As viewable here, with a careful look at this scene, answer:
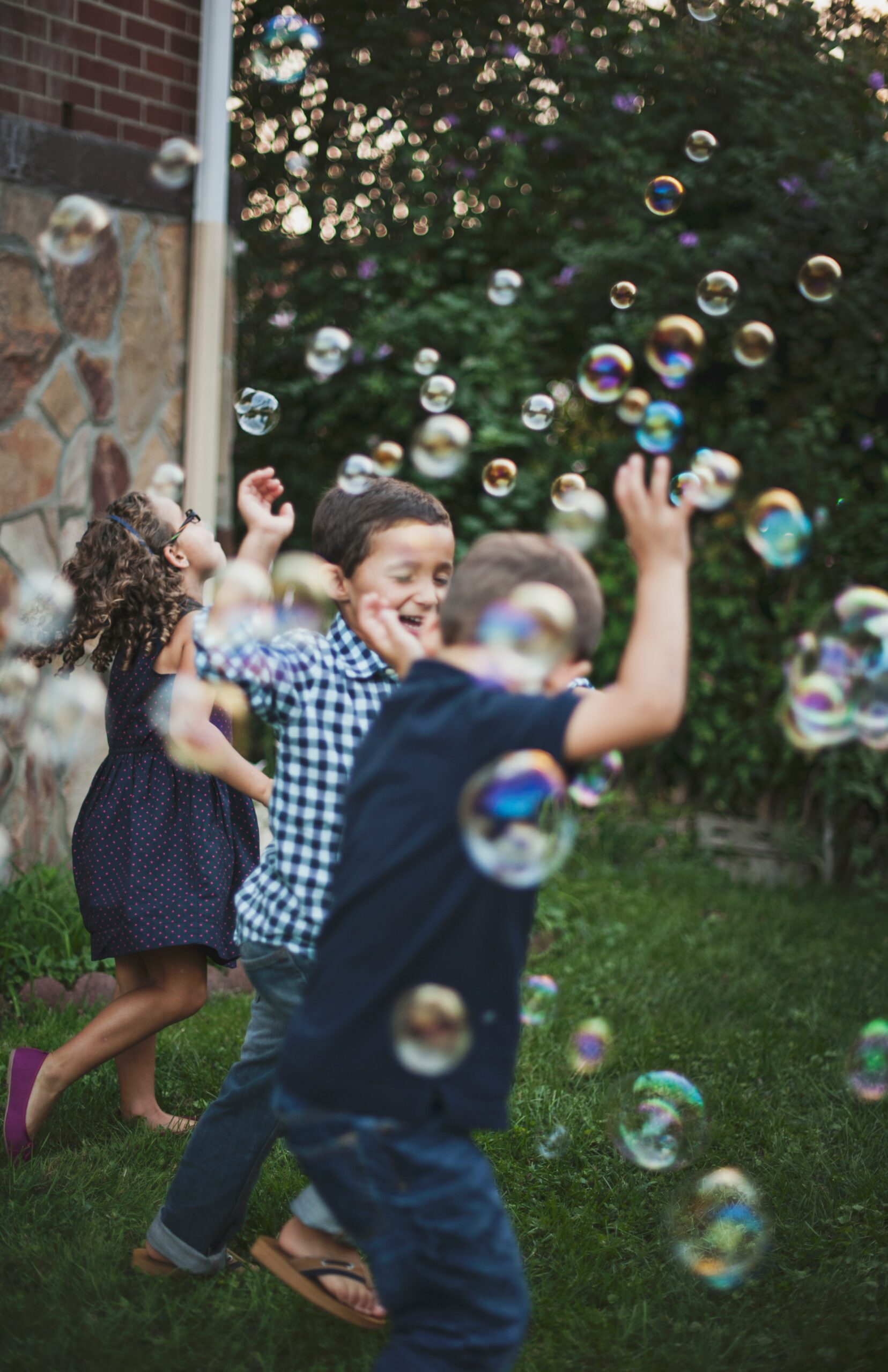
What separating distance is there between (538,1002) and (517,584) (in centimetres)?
196

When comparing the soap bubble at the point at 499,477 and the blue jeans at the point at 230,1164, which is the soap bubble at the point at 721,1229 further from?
the soap bubble at the point at 499,477

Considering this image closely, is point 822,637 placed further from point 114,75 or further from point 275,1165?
point 114,75

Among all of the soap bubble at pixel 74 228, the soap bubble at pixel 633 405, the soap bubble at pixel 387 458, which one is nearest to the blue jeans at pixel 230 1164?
the soap bubble at pixel 387 458

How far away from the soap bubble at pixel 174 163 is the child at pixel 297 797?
2.05m

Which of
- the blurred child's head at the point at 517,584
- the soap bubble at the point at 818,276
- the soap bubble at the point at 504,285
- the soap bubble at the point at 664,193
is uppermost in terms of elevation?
the soap bubble at the point at 664,193

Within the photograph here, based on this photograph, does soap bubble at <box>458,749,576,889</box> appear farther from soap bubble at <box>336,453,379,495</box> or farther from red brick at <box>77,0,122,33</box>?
Result: red brick at <box>77,0,122,33</box>

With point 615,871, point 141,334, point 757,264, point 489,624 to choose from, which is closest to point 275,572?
point 489,624

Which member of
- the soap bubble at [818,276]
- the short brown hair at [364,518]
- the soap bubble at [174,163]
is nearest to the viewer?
the short brown hair at [364,518]

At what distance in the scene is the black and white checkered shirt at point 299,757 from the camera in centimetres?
200

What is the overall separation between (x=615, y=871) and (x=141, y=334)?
2.97 m

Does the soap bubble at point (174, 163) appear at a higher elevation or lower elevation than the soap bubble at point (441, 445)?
higher

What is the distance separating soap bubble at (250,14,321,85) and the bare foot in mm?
4404

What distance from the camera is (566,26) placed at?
257 inches

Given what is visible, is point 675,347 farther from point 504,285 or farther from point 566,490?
point 504,285
